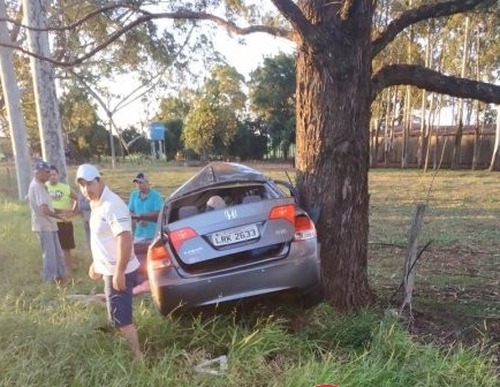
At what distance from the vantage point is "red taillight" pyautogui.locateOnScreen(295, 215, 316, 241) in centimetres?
403

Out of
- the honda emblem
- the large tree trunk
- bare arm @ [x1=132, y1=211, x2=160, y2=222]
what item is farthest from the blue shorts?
bare arm @ [x1=132, y1=211, x2=160, y2=222]

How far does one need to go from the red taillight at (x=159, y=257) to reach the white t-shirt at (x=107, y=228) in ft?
0.44

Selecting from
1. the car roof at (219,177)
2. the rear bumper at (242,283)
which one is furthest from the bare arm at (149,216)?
the rear bumper at (242,283)

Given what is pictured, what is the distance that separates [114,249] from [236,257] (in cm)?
93

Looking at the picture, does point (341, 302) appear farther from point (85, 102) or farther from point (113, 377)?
point (85, 102)

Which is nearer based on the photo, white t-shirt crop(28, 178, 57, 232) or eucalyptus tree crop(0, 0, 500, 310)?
eucalyptus tree crop(0, 0, 500, 310)

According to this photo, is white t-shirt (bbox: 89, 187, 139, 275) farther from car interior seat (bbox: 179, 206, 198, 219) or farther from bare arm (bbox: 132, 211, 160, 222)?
bare arm (bbox: 132, 211, 160, 222)

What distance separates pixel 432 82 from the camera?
205 inches

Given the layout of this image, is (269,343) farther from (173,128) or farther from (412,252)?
(173,128)

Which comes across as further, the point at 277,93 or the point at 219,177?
the point at 277,93

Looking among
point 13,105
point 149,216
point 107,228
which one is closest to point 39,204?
point 149,216

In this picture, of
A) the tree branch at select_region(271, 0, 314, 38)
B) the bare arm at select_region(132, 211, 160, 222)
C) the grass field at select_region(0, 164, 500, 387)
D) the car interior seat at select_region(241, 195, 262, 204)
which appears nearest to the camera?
the grass field at select_region(0, 164, 500, 387)

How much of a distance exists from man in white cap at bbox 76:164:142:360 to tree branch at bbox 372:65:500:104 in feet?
8.99

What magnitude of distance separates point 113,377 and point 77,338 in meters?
0.58
